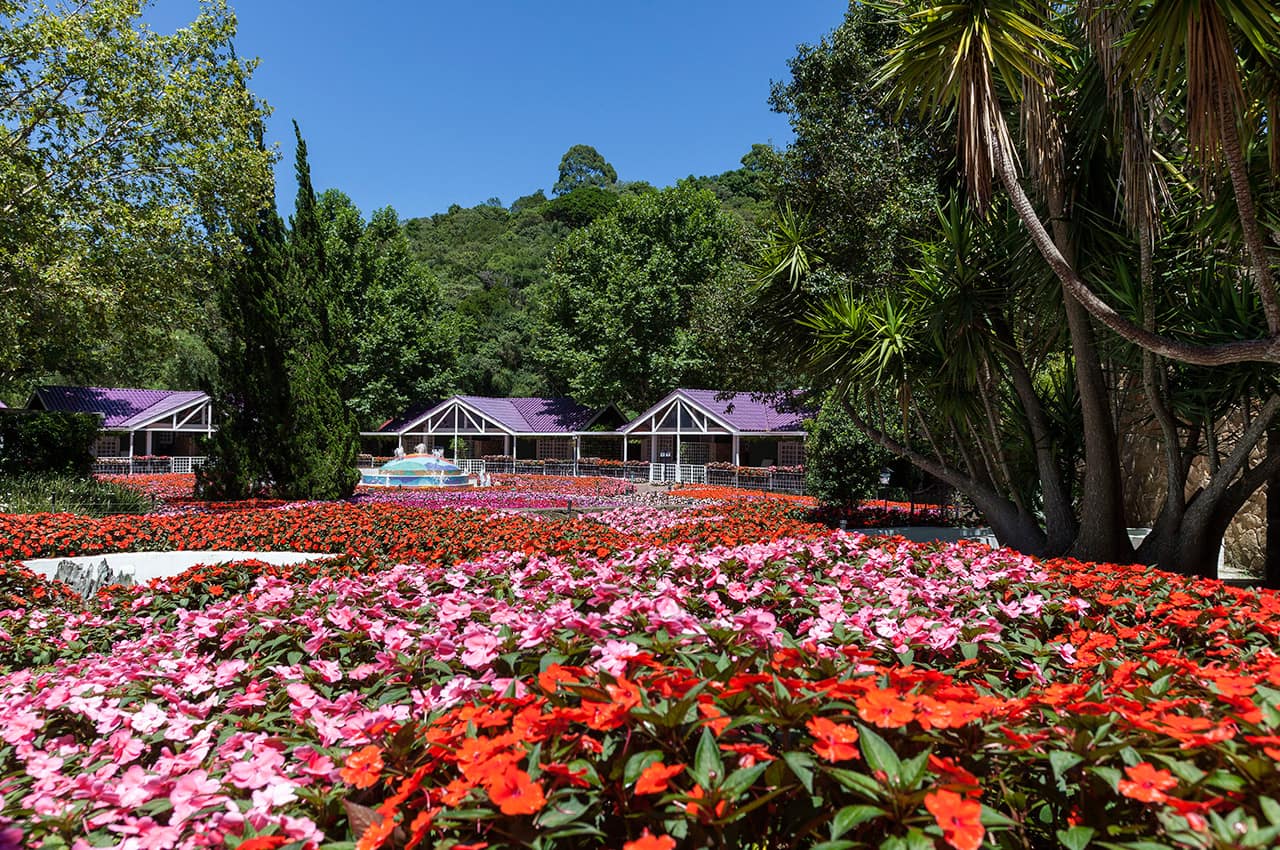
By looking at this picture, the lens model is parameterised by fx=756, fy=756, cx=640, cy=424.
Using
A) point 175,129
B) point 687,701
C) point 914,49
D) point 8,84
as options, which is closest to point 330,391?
point 175,129

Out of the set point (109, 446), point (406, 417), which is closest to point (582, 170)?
point (406, 417)

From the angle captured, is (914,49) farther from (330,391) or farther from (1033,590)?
(330,391)

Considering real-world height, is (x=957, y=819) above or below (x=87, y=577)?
above

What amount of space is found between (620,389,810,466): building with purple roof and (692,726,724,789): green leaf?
1094 inches

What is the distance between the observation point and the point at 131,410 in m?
36.9

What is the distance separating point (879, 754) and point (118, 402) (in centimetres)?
4447

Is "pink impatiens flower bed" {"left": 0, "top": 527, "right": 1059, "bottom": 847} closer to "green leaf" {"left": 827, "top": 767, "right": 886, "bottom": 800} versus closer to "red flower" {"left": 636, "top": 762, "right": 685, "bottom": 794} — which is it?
"red flower" {"left": 636, "top": 762, "right": 685, "bottom": 794}

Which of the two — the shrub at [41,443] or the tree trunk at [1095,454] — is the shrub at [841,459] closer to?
the tree trunk at [1095,454]

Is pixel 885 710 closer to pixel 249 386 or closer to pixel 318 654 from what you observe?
pixel 318 654

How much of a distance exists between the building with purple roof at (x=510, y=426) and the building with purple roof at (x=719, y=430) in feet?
7.98

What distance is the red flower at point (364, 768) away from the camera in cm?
145

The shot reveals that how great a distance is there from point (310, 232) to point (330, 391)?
12.4 ft

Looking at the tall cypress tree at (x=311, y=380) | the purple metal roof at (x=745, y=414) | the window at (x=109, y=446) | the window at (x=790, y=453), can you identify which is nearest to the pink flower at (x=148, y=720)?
the tall cypress tree at (x=311, y=380)

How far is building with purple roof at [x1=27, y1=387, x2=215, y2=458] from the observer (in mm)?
35094
